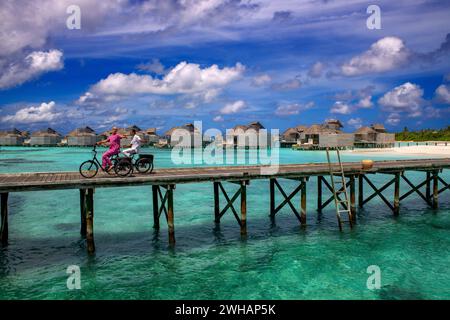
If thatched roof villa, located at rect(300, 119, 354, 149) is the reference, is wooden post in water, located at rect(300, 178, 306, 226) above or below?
below

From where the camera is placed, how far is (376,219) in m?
18.8

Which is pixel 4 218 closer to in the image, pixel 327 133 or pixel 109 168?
pixel 109 168

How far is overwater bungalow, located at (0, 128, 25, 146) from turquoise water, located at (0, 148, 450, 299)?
404ft

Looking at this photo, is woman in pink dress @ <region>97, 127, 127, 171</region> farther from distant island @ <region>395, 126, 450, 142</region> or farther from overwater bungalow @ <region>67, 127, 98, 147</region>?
overwater bungalow @ <region>67, 127, 98, 147</region>

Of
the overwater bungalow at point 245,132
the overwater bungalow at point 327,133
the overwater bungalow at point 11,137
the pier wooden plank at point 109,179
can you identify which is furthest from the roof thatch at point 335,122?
the overwater bungalow at point 11,137

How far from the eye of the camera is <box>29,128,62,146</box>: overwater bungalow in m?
124

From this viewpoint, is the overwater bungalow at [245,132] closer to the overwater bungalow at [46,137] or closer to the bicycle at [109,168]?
the overwater bungalow at [46,137]

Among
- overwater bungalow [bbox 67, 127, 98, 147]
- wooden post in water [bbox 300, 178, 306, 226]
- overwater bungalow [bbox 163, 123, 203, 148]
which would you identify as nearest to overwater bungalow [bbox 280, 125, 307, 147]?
overwater bungalow [bbox 163, 123, 203, 148]

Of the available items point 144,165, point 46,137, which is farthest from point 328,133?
point 46,137

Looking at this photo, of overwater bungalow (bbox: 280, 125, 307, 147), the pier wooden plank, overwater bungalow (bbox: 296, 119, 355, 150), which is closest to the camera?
the pier wooden plank

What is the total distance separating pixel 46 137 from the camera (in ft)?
405

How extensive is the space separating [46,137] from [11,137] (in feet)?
48.9

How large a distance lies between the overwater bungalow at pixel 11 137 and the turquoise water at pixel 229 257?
123 metres

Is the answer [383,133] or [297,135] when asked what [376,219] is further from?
[297,135]
